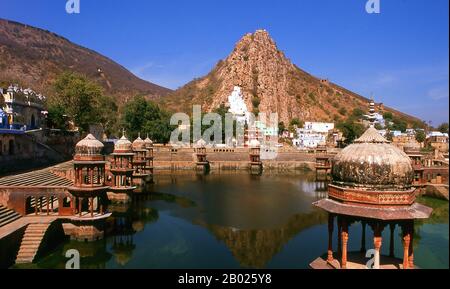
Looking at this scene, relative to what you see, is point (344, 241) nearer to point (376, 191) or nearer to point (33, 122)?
point (376, 191)

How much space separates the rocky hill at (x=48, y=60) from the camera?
99250mm

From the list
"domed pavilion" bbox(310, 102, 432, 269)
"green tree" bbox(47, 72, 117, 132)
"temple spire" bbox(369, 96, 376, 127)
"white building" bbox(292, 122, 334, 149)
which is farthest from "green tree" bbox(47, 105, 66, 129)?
"white building" bbox(292, 122, 334, 149)

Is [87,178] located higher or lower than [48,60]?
lower

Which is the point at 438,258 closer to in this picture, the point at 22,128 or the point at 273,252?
the point at 273,252

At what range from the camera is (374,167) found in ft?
37.9

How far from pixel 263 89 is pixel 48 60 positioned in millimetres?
63754

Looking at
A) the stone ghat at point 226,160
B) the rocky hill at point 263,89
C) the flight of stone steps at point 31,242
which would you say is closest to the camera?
the flight of stone steps at point 31,242

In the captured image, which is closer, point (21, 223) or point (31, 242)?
point (31, 242)

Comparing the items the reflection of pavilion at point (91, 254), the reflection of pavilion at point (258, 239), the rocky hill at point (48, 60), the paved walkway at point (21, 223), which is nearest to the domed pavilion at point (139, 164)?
the reflection of pavilion at point (258, 239)

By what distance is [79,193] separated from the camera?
2031 centimetres

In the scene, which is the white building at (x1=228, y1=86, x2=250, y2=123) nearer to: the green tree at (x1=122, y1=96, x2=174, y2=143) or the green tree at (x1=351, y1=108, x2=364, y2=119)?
the green tree at (x1=122, y1=96, x2=174, y2=143)

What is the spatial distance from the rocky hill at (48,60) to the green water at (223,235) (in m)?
75.9

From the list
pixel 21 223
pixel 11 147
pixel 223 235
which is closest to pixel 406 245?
pixel 223 235

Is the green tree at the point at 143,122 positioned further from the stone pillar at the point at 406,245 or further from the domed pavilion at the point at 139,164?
the stone pillar at the point at 406,245
